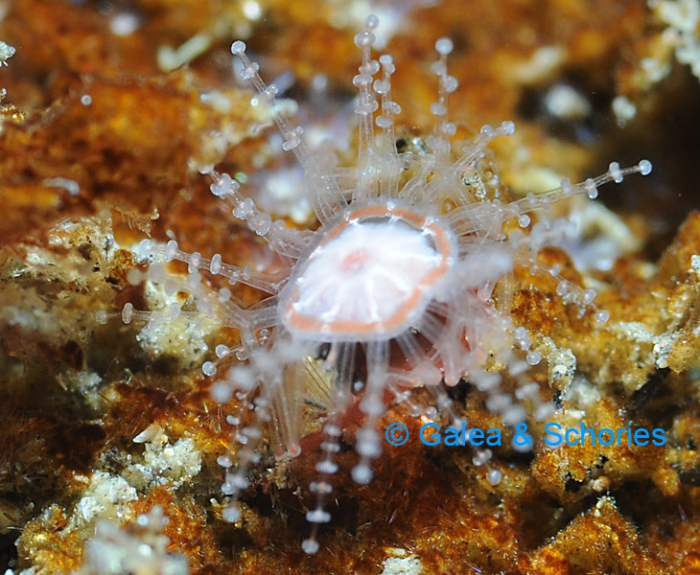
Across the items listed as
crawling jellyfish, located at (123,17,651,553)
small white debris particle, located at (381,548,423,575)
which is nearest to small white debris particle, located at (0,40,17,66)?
crawling jellyfish, located at (123,17,651,553)

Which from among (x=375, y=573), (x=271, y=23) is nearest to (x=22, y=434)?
(x=375, y=573)

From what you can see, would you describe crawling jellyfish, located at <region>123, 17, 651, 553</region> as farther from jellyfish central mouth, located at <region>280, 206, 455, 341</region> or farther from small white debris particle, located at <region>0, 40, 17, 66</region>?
small white debris particle, located at <region>0, 40, 17, 66</region>

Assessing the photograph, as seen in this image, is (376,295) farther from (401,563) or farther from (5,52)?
(5,52)

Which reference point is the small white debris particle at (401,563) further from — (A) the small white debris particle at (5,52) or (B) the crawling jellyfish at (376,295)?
(A) the small white debris particle at (5,52)

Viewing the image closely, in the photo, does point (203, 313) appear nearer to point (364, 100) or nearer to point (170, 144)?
point (170, 144)

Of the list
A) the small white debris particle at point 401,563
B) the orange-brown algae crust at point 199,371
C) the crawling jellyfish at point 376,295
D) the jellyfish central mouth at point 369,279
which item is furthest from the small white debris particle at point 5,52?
the small white debris particle at point 401,563

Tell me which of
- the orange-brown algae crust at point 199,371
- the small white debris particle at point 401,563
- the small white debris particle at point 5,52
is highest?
the small white debris particle at point 5,52

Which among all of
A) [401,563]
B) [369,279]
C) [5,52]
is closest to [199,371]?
[369,279]

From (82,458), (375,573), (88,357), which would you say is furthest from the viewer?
(88,357)
